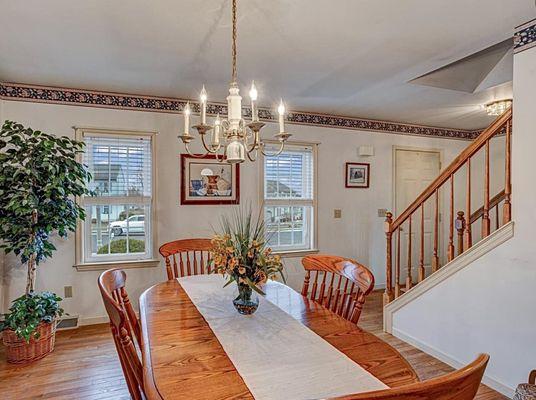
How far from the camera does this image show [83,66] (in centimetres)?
285

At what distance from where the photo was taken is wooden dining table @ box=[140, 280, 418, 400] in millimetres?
1037

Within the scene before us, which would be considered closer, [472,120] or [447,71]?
[447,71]

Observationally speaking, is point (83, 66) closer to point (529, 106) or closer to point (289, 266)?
point (289, 266)

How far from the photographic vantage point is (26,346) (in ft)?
8.84

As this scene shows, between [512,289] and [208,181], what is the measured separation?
115 inches

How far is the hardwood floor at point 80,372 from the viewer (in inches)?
90.2

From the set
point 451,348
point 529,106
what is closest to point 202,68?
point 529,106

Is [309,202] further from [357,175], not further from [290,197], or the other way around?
[357,175]

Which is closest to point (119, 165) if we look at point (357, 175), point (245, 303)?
point (245, 303)

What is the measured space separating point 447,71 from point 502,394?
2764mm

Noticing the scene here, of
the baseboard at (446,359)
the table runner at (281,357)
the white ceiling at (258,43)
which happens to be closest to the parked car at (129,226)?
the white ceiling at (258,43)

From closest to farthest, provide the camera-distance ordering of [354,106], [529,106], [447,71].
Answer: [529,106] → [447,71] → [354,106]

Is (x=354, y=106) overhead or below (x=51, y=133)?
overhead

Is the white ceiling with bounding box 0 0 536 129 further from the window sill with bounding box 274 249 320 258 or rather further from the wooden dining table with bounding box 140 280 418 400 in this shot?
the window sill with bounding box 274 249 320 258
